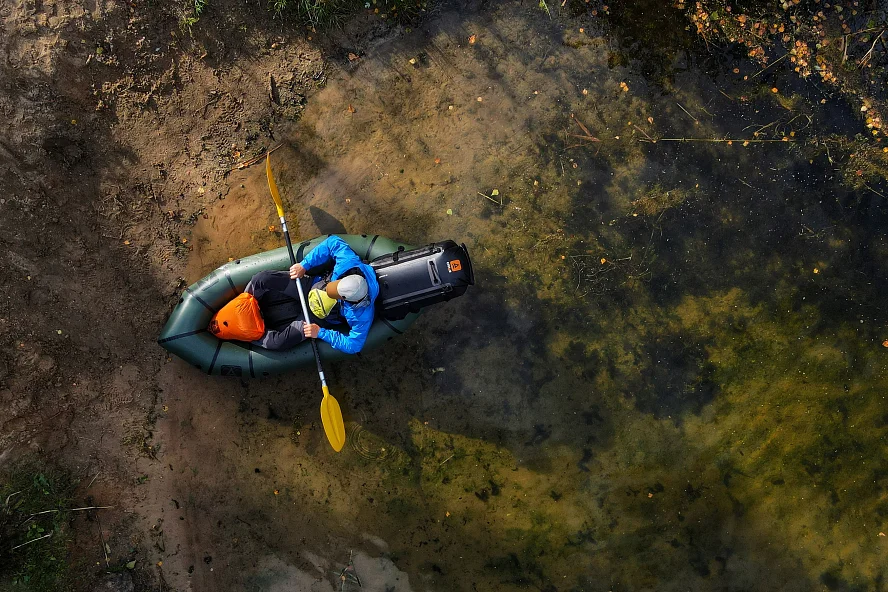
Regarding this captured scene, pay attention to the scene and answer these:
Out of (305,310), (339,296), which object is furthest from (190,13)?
(339,296)

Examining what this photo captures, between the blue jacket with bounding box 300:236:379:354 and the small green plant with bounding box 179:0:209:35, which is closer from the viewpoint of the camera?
the blue jacket with bounding box 300:236:379:354

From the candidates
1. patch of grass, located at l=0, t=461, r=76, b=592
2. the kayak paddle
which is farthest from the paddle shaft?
patch of grass, located at l=0, t=461, r=76, b=592

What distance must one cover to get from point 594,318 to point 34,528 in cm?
565

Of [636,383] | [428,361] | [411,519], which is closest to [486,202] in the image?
[428,361]

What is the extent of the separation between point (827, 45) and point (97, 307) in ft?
25.4

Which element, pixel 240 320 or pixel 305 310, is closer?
pixel 240 320

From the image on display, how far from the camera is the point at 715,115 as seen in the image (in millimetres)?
5324

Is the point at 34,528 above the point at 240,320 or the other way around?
the other way around

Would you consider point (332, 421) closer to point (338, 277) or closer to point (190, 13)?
point (338, 277)

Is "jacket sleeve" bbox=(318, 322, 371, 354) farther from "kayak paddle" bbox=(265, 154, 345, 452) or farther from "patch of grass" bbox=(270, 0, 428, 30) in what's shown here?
"patch of grass" bbox=(270, 0, 428, 30)

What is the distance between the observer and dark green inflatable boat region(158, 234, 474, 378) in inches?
175

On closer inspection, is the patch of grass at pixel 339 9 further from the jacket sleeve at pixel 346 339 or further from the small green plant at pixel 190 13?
the jacket sleeve at pixel 346 339

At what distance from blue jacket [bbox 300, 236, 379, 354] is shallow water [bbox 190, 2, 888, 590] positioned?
702 mm

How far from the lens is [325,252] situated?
4523 mm
